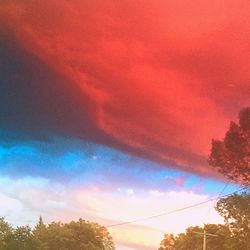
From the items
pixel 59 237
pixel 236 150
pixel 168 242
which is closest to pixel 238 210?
pixel 236 150

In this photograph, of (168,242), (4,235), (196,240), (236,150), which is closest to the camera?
(236,150)

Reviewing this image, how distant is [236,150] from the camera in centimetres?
3562

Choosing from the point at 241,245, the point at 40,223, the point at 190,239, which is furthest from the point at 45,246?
the point at 241,245

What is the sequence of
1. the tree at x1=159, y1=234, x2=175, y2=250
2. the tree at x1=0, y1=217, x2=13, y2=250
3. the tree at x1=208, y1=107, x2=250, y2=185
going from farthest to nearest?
the tree at x1=159, y1=234, x2=175, y2=250 → the tree at x1=0, y1=217, x2=13, y2=250 → the tree at x1=208, y1=107, x2=250, y2=185

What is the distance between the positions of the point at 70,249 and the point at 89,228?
5.14 metres

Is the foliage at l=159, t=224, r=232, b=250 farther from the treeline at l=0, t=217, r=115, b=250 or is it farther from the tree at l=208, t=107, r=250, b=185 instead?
the tree at l=208, t=107, r=250, b=185

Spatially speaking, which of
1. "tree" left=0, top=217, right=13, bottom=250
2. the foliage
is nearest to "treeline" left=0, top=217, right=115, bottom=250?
"tree" left=0, top=217, right=13, bottom=250

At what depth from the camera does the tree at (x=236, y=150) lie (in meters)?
35.2

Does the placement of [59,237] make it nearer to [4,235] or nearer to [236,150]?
[4,235]

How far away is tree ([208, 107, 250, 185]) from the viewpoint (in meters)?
35.2

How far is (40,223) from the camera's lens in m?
95.8

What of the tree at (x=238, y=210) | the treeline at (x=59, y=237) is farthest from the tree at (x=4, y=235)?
the tree at (x=238, y=210)

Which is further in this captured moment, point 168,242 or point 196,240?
point 168,242

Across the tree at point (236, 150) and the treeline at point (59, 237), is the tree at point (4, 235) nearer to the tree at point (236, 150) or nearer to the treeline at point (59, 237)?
the treeline at point (59, 237)
